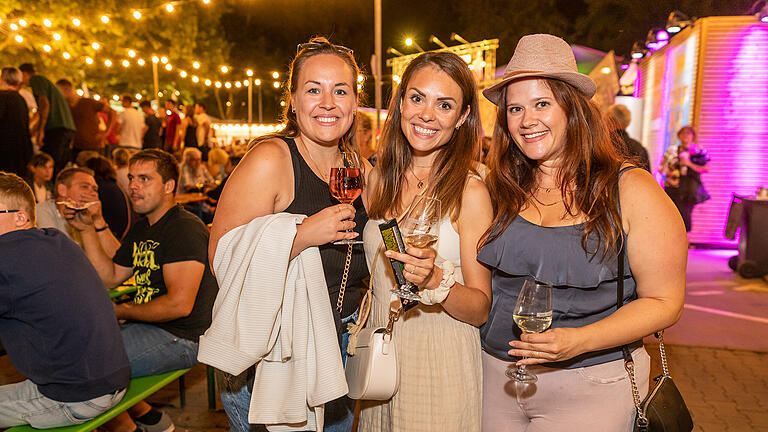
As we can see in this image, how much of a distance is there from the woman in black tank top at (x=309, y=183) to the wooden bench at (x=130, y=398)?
3.56 ft

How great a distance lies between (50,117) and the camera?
9750 mm

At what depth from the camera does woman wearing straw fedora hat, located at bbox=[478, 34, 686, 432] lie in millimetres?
2182

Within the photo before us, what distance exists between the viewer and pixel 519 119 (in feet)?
8.10

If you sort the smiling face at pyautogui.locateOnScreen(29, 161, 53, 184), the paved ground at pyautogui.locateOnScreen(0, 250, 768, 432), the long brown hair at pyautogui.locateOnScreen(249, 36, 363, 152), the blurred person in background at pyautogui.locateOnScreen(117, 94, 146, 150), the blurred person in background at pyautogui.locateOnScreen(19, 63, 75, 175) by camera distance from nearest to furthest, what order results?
1. the long brown hair at pyautogui.locateOnScreen(249, 36, 363, 152)
2. the paved ground at pyautogui.locateOnScreen(0, 250, 768, 432)
3. the smiling face at pyautogui.locateOnScreen(29, 161, 53, 184)
4. the blurred person in background at pyautogui.locateOnScreen(19, 63, 75, 175)
5. the blurred person in background at pyautogui.locateOnScreen(117, 94, 146, 150)

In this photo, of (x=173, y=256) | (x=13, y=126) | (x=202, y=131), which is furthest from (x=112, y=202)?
(x=202, y=131)

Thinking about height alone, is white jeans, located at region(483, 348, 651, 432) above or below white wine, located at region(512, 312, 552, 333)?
below

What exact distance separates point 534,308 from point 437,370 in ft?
1.96

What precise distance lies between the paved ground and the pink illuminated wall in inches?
124

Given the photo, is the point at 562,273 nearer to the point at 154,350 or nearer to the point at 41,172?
the point at 154,350

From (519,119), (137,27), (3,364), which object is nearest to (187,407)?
(3,364)

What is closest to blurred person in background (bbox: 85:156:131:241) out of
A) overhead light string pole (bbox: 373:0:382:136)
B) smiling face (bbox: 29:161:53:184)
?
smiling face (bbox: 29:161:53:184)

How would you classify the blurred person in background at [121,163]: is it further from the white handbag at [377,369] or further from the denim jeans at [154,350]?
the white handbag at [377,369]

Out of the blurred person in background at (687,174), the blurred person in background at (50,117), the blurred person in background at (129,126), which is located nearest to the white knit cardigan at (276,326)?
the blurred person in background at (50,117)

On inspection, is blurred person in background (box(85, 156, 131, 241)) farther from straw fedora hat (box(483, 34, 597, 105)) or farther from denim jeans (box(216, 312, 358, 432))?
straw fedora hat (box(483, 34, 597, 105))
